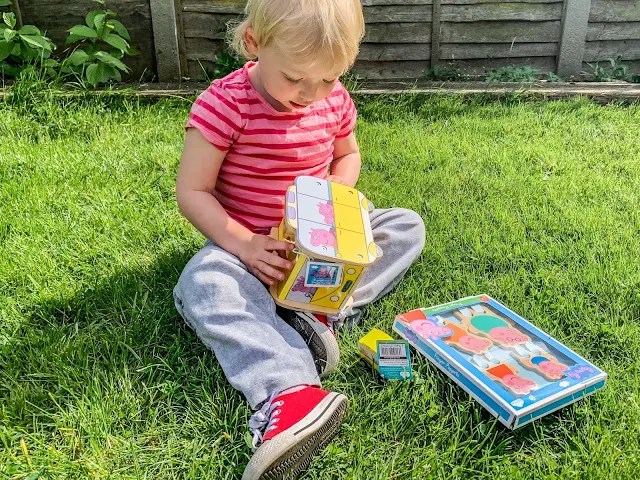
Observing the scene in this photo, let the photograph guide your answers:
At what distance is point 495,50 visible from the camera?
4.72 m

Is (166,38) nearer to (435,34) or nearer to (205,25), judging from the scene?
(205,25)

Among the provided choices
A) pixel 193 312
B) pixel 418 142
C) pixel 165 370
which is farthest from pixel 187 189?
pixel 418 142

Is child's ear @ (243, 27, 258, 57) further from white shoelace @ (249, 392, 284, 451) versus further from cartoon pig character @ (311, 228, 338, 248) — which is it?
white shoelace @ (249, 392, 284, 451)

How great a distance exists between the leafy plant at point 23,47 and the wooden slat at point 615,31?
3.94m

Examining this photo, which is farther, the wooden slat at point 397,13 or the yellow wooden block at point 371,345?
the wooden slat at point 397,13

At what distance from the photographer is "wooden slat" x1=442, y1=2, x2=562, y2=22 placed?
4.55 metres

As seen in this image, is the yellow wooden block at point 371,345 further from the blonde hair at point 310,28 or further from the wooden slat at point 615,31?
the wooden slat at point 615,31

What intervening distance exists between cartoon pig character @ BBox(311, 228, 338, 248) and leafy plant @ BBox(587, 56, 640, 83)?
395 cm

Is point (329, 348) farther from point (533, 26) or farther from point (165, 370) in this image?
point (533, 26)

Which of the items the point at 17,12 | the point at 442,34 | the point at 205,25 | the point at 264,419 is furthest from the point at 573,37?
the point at 264,419

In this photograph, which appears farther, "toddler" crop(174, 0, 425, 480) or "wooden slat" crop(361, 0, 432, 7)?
"wooden slat" crop(361, 0, 432, 7)

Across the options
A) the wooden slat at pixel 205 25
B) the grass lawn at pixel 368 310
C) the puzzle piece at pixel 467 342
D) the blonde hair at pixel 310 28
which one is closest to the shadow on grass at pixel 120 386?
the grass lawn at pixel 368 310

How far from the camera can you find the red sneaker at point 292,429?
129 cm

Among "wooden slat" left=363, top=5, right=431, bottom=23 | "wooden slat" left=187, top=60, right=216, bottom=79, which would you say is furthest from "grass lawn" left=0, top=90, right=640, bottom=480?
"wooden slat" left=363, top=5, right=431, bottom=23
